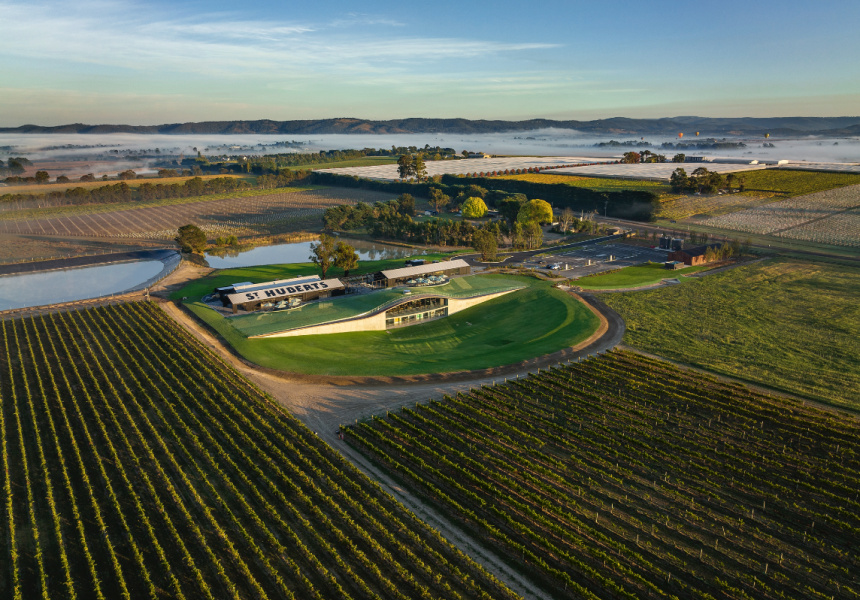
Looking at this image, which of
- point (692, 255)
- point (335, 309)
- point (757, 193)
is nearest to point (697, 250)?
point (692, 255)

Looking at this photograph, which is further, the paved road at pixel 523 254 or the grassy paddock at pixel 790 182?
the grassy paddock at pixel 790 182

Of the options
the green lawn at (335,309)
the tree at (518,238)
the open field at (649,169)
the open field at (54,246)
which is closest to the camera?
the green lawn at (335,309)

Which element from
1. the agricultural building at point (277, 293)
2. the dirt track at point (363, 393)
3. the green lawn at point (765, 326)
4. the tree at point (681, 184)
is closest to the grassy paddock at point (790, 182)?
the tree at point (681, 184)

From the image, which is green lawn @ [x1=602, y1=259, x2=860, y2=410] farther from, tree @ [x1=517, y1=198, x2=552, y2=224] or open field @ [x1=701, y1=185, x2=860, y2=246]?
tree @ [x1=517, y1=198, x2=552, y2=224]

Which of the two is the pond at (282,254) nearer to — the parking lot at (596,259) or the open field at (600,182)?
the parking lot at (596,259)

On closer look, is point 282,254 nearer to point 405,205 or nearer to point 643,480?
point 405,205

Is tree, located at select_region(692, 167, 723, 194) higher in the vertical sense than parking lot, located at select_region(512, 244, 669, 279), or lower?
higher

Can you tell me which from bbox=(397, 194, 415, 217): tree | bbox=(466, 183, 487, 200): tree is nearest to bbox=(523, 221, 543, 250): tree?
bbox=(397, 194, 415, 217): tree
